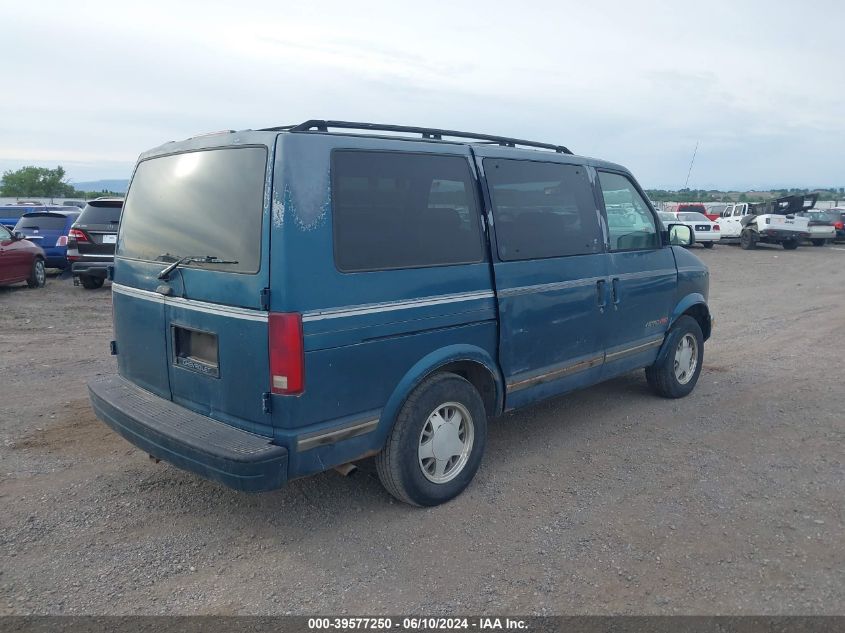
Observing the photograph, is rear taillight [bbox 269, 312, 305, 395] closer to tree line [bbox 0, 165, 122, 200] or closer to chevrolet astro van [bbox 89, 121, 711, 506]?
chevrolet astro van [bbox 89, 121, 711, 506]

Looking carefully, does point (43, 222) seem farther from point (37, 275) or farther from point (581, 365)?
point (581, 365)

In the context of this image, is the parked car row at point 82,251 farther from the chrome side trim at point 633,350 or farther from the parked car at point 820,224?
the parked car at point 820,224

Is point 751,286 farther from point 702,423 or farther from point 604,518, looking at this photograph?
point 604,518

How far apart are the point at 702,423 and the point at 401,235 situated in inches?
129

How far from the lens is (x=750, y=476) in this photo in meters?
4.52

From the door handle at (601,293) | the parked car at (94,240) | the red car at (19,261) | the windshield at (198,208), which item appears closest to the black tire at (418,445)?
the windshield at (198,208)

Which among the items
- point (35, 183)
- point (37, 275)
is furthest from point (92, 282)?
point (35, 183)

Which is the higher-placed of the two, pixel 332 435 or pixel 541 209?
pixel 541 209

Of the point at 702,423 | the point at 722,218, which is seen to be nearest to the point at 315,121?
the point at 702,423

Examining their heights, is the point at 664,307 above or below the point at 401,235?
below

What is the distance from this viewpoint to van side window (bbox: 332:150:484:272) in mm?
3545

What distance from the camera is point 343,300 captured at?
3.41 meters

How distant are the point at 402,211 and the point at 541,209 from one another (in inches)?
49.7

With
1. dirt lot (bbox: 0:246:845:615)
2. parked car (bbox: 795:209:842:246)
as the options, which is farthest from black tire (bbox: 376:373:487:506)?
parked car (bbox: 795:209:842:246)
